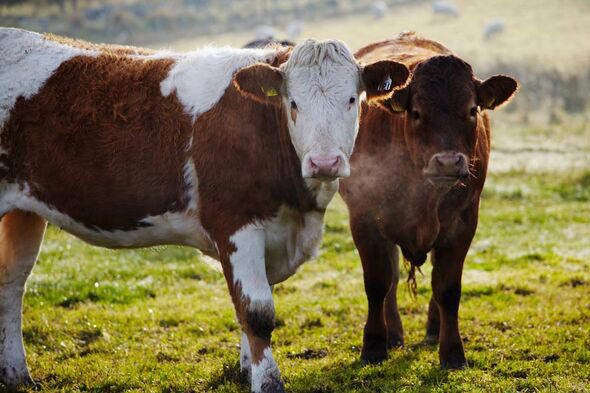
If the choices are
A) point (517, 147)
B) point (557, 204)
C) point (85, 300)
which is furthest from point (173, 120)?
point (517, 147)

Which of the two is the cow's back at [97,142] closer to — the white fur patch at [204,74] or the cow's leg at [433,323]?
the white fur patch at [204,74]

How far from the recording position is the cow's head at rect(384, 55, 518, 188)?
5.87 m

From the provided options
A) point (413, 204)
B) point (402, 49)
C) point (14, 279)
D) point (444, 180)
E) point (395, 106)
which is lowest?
point (14, 279)

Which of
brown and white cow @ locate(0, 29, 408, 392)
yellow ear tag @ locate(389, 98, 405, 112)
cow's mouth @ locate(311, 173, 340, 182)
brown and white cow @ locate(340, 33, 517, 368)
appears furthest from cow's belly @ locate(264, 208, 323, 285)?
yellow ear tag @ locate(389, 98, 405, 112)

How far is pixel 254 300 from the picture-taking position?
5.42 m

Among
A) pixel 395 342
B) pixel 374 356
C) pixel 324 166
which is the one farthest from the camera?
pixel 395 342

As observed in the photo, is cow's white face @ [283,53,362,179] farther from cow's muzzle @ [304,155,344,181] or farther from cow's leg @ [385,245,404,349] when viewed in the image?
cow's leg @ [385,245,404,349]

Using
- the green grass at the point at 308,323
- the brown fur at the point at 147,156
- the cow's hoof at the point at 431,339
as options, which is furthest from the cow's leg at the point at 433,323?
the brown fur at the point at 147,156

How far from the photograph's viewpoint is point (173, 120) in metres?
5.70

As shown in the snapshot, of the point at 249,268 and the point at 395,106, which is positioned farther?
the point at 395,106

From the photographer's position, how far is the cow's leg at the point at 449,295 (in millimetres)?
6586

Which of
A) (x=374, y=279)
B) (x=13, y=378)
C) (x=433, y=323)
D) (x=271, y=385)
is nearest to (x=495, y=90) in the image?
(x=374, y=279)

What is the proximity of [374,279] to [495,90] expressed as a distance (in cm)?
189

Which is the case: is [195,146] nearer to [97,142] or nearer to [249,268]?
[97,142]
